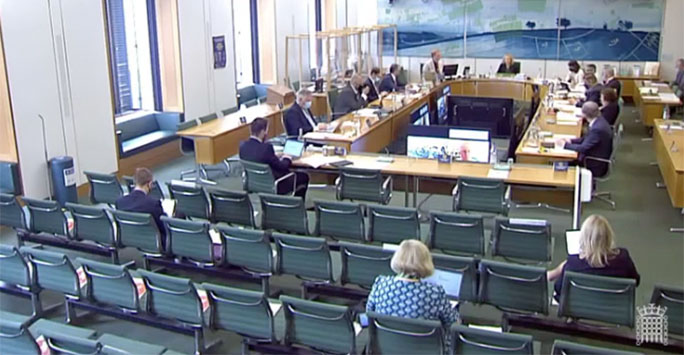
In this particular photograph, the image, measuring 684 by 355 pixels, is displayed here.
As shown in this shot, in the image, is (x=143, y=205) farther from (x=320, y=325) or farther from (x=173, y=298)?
(x=320, y=325)

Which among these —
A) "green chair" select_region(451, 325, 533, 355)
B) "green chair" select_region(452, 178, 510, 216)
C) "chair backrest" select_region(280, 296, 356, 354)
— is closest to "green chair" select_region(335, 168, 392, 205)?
"green chair" select_region(452, 178, 510, 216)

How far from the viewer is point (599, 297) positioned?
452cm

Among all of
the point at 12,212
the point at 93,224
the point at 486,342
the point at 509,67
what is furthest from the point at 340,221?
the point at 509,67

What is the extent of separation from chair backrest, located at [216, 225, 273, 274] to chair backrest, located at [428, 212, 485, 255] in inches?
58.1

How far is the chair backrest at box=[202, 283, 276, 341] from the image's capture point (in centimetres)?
433

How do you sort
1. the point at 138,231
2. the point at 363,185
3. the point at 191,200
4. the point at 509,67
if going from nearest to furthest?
the point at 138,231, the point at 191,200, the point at 363,185, the point at 509,67

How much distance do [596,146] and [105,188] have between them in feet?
18.3

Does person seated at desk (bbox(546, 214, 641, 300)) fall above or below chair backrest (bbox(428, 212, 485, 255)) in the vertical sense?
above

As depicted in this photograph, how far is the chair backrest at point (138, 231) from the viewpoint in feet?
18.9

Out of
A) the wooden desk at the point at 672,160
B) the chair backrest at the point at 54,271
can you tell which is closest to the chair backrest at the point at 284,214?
the chair backrest at the point at 54,271

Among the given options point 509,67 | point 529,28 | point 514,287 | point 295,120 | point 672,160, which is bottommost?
point 514,287

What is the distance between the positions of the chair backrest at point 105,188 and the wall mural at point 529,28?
39.8 feet

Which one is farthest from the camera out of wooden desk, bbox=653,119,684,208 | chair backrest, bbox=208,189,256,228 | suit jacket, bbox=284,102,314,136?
suit jacket, bbox=284,102,314,136

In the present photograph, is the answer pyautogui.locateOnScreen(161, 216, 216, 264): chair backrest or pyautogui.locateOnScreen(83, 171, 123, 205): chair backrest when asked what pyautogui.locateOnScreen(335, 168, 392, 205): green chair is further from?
pyautogui.locateOnScreen(83, 171, 123, 205): chair backrest
